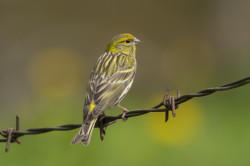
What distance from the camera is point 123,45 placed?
374 inches

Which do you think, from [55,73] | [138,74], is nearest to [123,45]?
[55,73]

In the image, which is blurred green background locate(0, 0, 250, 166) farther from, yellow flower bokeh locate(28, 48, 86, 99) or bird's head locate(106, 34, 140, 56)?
bird's head locate(106, 34, 140, 56)

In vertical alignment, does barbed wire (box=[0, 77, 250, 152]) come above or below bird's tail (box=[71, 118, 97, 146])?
above

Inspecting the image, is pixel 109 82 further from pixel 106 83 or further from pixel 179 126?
pixel 179 126

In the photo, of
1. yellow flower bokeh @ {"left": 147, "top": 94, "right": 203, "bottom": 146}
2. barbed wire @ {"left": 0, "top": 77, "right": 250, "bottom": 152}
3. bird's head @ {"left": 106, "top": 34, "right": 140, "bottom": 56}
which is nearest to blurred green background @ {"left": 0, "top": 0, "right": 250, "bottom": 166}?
yellow flower bokeh @ {"left": 147, "top": 94, "right": 203, "bottom": 146}

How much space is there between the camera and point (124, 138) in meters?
11.7

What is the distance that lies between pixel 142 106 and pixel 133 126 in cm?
151

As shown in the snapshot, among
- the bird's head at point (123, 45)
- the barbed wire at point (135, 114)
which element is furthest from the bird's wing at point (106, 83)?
the bird's head at point (123, 45)

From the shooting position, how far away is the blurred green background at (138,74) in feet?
36.2

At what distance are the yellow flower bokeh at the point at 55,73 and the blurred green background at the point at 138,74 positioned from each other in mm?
23

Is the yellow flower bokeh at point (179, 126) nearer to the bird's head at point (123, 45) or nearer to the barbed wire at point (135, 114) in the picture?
the bird's head at point (123, 45)

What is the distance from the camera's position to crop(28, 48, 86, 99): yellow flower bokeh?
594 inches

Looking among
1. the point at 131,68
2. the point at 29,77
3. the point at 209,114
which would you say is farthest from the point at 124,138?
the point at 29,77

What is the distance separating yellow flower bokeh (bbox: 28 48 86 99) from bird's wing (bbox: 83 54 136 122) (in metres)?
5.53
